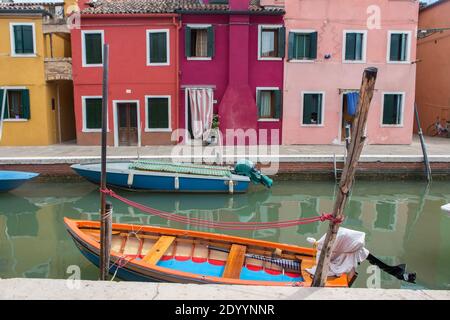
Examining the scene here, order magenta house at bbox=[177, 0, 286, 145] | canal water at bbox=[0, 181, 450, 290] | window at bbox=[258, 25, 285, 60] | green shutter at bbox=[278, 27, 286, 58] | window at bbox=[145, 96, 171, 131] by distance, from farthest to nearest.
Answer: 1. window at bbox=[145, 96, 171, 131]
2. window at bbox=[258, 25, 285, 60]
3. green shutter at bbox=[278, 27, 286, 58]
4. magenta house at bbox=[177, 0, 286, 145]
5. canal water at bbox=[0, 181, 450, 290]

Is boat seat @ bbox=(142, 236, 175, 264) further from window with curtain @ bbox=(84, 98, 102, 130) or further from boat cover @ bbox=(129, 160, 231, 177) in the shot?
window with curtain @ bbox=(84, 98, 102, 130)

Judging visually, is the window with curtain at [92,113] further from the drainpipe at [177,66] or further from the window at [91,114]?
the drainpipe at [177,66]

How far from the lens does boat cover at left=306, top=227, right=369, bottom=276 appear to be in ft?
15.4

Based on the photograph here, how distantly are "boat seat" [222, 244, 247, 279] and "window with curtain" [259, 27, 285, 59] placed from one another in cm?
1181

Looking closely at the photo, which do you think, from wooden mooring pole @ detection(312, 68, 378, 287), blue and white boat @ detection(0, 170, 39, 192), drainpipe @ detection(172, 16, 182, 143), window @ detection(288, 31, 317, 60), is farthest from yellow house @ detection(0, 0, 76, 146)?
wooden mooring pole @ detection(312, 68, 378, 287)

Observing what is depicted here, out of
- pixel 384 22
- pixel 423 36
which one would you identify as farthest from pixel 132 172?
pixel 423 36

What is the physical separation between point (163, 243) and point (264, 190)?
21.4 ft

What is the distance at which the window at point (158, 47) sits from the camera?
1602cm

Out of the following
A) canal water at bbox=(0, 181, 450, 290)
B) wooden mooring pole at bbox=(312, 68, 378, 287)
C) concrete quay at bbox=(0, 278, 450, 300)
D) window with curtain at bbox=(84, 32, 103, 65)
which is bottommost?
canal water at bbox=(0, 181, 450, 290)

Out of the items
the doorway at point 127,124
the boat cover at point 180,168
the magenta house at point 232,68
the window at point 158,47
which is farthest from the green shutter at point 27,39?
the boat cover at point 180,168

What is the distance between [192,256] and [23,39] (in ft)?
44.5

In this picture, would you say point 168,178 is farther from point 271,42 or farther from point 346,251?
point 271,42

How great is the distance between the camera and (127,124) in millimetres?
16547
